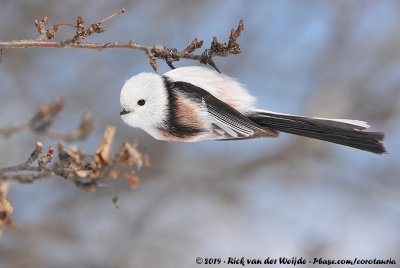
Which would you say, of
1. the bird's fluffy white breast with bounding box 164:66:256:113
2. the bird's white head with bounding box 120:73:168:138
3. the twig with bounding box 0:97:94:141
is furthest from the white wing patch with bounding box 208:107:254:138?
the twig with bounding box 0:97:94:141

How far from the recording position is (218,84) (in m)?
2.45

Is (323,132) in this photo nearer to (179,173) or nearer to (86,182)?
(86,182)

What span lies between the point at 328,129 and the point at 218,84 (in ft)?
2.23

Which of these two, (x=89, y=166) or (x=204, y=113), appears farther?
(x=204, y=113)

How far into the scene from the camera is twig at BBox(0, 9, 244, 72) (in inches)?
68.4

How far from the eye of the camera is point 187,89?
2350 millimetres

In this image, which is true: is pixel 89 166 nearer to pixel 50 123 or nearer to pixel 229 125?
pixel 50 123

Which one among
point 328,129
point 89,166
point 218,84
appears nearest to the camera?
point 89,166

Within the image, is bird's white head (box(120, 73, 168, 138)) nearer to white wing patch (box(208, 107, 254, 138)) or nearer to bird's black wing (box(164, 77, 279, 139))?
bird's black wing (box(164, 77, 279, 139))

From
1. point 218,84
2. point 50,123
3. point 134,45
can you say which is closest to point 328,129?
point 218,84

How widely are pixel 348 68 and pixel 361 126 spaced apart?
435 cm

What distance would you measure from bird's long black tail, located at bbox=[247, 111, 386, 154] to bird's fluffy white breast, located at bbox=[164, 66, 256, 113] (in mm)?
95

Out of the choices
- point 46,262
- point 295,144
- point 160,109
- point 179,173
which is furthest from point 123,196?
point 160,109

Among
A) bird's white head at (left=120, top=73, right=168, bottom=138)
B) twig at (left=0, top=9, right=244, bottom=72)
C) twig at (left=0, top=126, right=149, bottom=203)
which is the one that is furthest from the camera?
bird's white head at (left=120, top=73, right=168, bottom=138)
